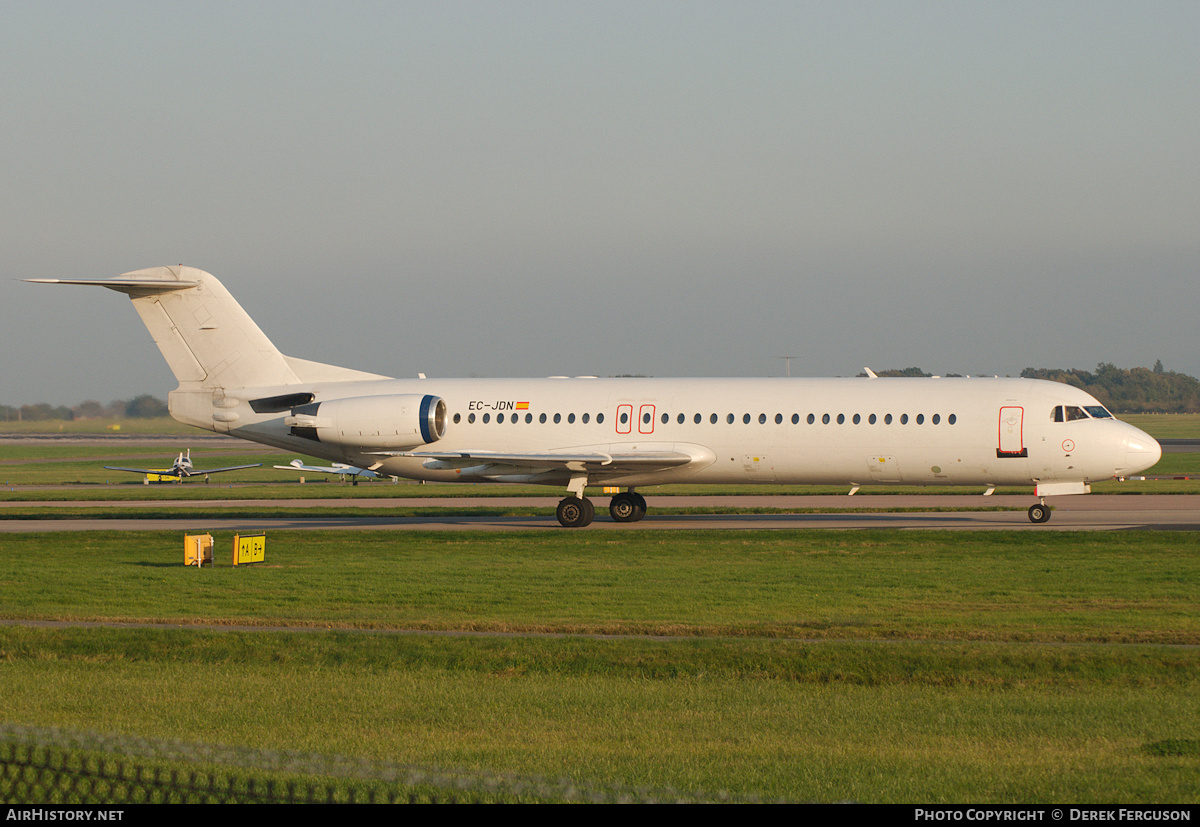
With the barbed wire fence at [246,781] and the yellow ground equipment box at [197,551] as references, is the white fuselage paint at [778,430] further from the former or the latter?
the barbed wire fence at [246,781]

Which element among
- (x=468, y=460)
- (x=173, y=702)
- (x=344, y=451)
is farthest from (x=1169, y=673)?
(x=344, y=451)

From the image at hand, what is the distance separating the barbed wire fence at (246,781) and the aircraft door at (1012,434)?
25511 millimetres

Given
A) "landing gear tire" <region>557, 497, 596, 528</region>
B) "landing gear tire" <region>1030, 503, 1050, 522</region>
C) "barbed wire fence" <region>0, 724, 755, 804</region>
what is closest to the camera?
"barbed wire fence" <region>0, 724, 755, 804</region>

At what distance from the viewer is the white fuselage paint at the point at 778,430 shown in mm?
31766

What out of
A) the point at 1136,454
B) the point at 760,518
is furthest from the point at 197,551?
the point at 1136,454

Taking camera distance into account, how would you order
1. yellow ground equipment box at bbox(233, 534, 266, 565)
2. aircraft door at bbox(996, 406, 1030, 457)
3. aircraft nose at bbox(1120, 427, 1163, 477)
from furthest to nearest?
1. aircraft door at bbox(996, 406, 1030, 457)
2. aircraft nose at bbox(1120, 427, 1163, 477)
3. yellow ground equipment box at bbox(233, 534, 266, 565)

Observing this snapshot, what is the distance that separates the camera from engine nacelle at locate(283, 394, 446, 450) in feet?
114

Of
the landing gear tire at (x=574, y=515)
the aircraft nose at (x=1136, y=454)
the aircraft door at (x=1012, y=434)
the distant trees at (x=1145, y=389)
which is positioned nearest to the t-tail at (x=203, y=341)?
the landing gear tire at (x=574, y=515)

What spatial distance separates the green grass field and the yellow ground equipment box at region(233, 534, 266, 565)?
40 centimetres

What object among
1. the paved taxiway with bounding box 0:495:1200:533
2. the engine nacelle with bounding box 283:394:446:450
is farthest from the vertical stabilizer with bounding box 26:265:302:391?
the paved taxiway with bounding box 0:495:1200:533

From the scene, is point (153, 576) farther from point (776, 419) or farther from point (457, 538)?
point (776, 419)

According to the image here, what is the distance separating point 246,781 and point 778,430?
1019 inches

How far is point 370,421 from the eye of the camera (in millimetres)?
34719

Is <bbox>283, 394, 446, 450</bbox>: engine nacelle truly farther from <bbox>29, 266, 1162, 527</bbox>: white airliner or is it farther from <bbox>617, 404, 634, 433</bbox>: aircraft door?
<bbox>617, 404, 634, 433</bbox>: aircraft door
